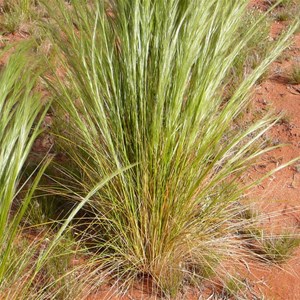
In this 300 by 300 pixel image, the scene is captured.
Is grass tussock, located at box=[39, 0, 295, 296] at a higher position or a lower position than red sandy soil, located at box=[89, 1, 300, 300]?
higher

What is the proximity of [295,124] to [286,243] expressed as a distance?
1.15 metres

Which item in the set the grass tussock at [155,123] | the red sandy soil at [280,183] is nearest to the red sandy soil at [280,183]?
the red sandy soil at [280,183]

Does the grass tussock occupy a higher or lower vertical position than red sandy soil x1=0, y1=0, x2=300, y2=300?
higher

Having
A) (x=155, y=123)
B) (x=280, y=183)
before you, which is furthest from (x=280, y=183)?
(x=155, y=123)

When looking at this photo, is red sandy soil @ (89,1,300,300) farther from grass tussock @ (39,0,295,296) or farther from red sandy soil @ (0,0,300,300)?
grass tussock @ (39,0,295,296)

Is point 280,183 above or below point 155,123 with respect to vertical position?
below

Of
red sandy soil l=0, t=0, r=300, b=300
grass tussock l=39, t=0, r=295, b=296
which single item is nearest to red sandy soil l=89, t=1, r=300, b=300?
red sandy soil l=0, t=0, r=300, b=300

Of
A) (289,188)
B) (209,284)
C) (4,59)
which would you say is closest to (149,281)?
(209,284)

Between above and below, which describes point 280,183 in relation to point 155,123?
below

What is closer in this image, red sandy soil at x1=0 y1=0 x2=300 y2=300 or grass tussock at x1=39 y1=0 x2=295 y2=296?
grass tussock at x1=39 y1=0 x2=295 y2=296

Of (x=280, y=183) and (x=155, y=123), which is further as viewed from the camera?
(x=280, y=183)

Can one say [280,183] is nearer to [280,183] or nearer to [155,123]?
[280,183]

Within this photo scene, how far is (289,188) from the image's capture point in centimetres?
323

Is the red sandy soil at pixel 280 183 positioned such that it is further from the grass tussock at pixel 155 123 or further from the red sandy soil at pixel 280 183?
the grass tussock at pixel 155 123
